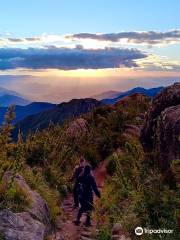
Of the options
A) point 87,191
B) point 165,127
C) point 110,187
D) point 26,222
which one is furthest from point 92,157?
point 26,222

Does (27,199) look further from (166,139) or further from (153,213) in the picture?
(166,139)

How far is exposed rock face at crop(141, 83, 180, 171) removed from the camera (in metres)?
12.4

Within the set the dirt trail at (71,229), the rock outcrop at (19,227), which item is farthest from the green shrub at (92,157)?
the rock outcrop at (19,227)

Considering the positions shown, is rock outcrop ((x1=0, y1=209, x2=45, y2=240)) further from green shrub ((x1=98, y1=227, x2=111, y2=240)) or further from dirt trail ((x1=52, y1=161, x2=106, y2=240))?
green shrub ((x1=98, y1=227, x2=111, y2=240))

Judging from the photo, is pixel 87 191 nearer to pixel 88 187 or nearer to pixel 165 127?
pixel 88 187

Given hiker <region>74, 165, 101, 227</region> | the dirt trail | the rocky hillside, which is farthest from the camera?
hiker <region>74, 165, 101, 227</region>

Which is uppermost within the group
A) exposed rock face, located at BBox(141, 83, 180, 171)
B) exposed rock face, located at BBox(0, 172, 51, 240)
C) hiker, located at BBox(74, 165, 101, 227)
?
exposed rock face, located at BBox(141, 83, 180, 171)

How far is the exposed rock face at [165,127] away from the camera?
12406 millimetres

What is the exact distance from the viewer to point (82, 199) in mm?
15305

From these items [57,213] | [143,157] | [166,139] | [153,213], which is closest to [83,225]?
[57,213]

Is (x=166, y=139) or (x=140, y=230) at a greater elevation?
(x=166, y=139)

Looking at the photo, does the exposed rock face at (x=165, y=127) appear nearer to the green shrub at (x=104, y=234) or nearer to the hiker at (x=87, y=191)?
the hiker at (x=87, y=191)

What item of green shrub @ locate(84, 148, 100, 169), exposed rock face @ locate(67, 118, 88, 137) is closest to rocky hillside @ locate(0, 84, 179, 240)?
green shrub @ locate(84, 148, 100, 169)

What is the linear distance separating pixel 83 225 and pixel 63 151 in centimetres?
682
